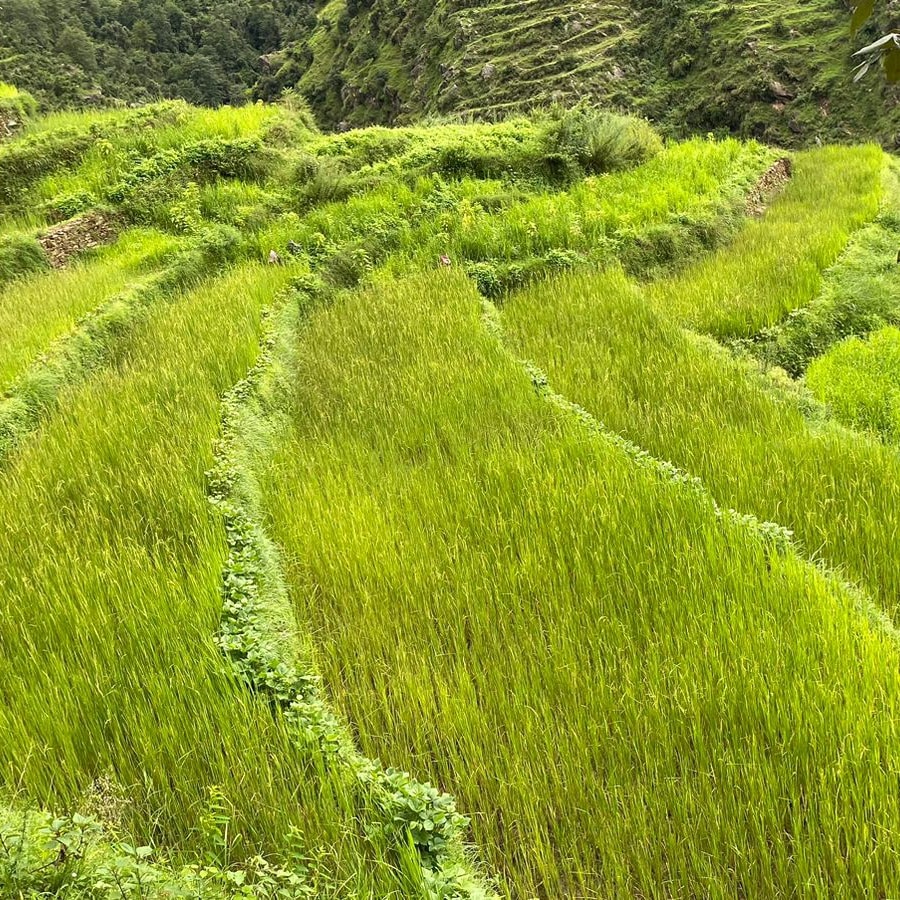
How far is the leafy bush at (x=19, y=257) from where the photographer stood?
23.1ft

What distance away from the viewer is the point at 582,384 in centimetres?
475

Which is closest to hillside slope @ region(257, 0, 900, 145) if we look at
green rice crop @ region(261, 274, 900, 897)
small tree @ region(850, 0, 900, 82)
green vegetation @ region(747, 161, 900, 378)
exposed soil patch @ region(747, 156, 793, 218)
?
exposed soil patch @ region(747, 156, 793, 218)

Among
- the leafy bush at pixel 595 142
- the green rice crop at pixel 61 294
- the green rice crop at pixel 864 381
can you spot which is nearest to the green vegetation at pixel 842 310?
the green rice crop at pixel 864 381

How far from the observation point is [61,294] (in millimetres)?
6094

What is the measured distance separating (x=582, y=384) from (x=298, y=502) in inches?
90.3

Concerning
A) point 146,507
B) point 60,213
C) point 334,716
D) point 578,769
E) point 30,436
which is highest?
point 60,213

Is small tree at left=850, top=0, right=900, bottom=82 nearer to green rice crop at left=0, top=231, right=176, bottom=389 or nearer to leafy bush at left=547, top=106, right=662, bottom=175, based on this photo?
green rice crop at left=0, top=231, right=176, bottom=389

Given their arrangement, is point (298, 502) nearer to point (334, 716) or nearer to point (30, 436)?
point (334, 716)

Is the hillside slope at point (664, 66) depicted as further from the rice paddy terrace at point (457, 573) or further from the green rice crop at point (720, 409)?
the rice paddy terrace at point (457, 573)

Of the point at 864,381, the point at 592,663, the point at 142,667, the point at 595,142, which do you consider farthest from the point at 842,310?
the point at 142,667

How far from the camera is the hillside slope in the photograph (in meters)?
23.4

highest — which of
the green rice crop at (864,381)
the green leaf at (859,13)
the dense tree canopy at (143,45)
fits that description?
the dense tree canopy at (143,45)

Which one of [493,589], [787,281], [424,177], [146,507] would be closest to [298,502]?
[146,507]

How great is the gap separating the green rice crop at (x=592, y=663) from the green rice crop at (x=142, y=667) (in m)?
0.41
